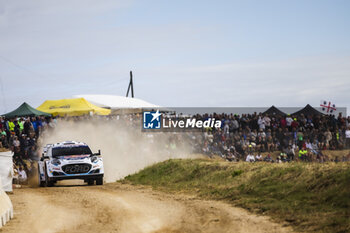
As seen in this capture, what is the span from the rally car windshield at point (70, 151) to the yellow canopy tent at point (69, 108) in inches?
513

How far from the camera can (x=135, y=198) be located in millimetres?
16375

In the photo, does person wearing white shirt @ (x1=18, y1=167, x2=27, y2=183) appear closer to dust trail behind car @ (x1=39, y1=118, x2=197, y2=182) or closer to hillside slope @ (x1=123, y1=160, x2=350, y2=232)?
dust trail behind car @ (x1=39, y1=118, x2=197, y2=182)

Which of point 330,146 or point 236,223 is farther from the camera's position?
point 330,146

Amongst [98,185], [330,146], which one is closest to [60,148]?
[98,185]

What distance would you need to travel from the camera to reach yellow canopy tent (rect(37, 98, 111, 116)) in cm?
3559

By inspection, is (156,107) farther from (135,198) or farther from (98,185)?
(135,198)

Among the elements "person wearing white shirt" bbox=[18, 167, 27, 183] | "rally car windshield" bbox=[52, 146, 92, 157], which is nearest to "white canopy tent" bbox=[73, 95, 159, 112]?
"person wearing white shirt" bbox=[18, 167, 27, 183]

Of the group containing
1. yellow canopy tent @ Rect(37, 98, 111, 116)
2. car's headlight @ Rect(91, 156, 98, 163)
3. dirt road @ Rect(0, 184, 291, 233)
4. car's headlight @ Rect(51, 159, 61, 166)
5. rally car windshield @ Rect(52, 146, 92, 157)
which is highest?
yellow canopy tent @ Rect(37, 98, 111, 116)

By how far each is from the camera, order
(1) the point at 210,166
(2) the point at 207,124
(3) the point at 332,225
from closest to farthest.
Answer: (3) the point at 332,225 → (1) the point at 210,166 → (2) the point at 207,124

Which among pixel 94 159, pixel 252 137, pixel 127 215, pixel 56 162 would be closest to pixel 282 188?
pixel 127 215

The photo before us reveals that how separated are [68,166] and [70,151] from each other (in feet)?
4.58

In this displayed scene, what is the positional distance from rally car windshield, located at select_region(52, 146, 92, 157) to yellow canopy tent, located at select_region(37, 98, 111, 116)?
42.8 feet

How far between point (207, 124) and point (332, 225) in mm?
20347

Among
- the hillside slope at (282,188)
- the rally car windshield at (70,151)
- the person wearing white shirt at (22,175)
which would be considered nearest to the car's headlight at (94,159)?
the rally car windshield at (70,151)
